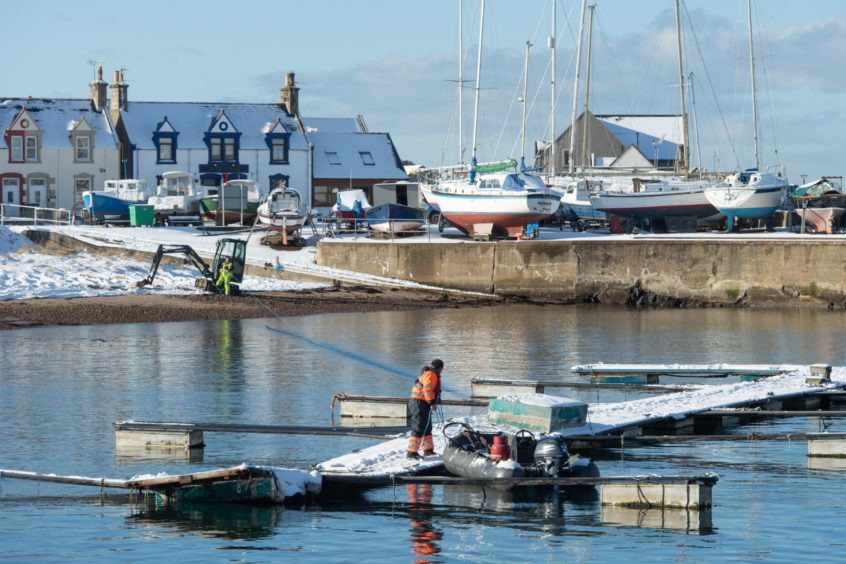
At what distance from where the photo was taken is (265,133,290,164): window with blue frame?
78.8 metres

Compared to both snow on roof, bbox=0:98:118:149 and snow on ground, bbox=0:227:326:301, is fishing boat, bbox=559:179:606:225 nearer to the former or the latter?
snow on ground, bbox=0:227:326:301

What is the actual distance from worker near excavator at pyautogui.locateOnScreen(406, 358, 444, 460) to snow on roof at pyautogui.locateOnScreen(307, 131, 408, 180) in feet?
196

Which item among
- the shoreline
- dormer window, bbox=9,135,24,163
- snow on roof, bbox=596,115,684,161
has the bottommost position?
the shoreline

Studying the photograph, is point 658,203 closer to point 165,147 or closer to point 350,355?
point 165,147

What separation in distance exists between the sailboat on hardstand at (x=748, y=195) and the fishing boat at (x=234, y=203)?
21411mm

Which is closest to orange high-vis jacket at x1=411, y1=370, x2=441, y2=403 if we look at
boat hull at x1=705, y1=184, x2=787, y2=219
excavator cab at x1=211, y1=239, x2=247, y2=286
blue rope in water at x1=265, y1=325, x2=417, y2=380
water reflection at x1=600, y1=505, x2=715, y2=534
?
water reflection at x1=600, y1=505, x2=715, y2=534

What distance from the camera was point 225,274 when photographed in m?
49.0

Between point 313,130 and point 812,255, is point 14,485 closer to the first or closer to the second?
point 812,255

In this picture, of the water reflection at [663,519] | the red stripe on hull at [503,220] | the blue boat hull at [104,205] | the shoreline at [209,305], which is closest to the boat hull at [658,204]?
the red stripe on hull at [503,220]

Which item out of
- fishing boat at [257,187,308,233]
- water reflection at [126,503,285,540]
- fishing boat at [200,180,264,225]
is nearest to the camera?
water reflection at [126,503,285,540]

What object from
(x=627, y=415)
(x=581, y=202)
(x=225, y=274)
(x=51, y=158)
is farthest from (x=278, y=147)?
(x=627, y=415)

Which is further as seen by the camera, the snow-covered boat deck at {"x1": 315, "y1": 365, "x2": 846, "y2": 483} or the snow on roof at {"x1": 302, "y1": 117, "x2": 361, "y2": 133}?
the snow on roof at {"x1": 302, "y1": 117, "x2": 361, "y2": 133}

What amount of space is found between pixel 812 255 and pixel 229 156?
37.3 meters

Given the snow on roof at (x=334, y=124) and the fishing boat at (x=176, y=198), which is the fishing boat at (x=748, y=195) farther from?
the snow on roof at (x=334, y=124)
